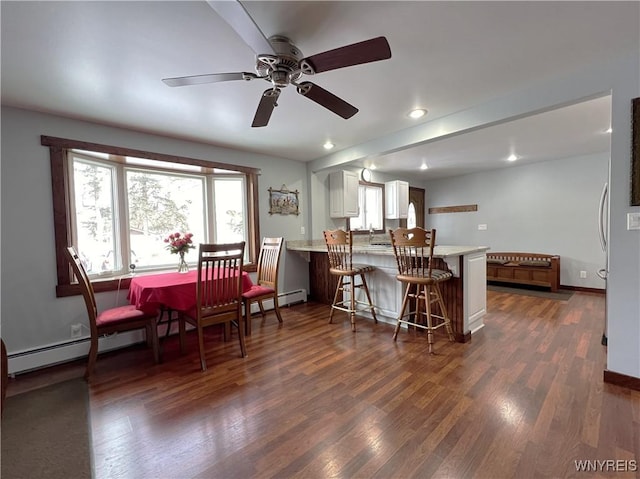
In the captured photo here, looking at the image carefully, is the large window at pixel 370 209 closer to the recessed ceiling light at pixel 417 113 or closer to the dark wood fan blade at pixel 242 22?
the recessed ceiling light at pixel 417 113

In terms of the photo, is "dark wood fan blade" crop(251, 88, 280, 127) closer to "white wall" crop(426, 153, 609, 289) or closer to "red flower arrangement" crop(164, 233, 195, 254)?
"red flower arrangement" crop(164, 233, 195, 254)

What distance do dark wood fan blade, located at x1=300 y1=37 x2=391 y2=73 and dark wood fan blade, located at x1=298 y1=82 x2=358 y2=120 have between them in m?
0.13

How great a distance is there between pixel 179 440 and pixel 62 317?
1.93 m

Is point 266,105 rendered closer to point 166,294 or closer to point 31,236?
point 166,294

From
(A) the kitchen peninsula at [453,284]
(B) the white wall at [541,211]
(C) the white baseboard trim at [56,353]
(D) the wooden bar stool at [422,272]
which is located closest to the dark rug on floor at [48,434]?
(C) the white baseboard trim at [56,353]

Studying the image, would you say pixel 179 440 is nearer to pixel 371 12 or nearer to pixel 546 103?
pixel 371 12

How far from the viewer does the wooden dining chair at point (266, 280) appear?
3.05m

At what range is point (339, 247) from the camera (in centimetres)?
331

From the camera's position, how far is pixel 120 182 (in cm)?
308

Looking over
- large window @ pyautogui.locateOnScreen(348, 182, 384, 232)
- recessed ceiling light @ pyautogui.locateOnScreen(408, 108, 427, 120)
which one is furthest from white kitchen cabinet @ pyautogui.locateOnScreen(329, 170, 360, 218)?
recessed ceiling light @ pyautogui.locateOnScreen(408, 108, 427, 120)

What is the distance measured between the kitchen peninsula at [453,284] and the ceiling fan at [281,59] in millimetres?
1782

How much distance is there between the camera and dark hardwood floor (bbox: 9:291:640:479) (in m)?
1.36

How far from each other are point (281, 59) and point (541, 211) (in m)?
5.59

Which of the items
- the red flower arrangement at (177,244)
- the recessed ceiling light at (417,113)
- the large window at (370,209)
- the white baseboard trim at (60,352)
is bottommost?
the white baseboard trim at (60,352)
